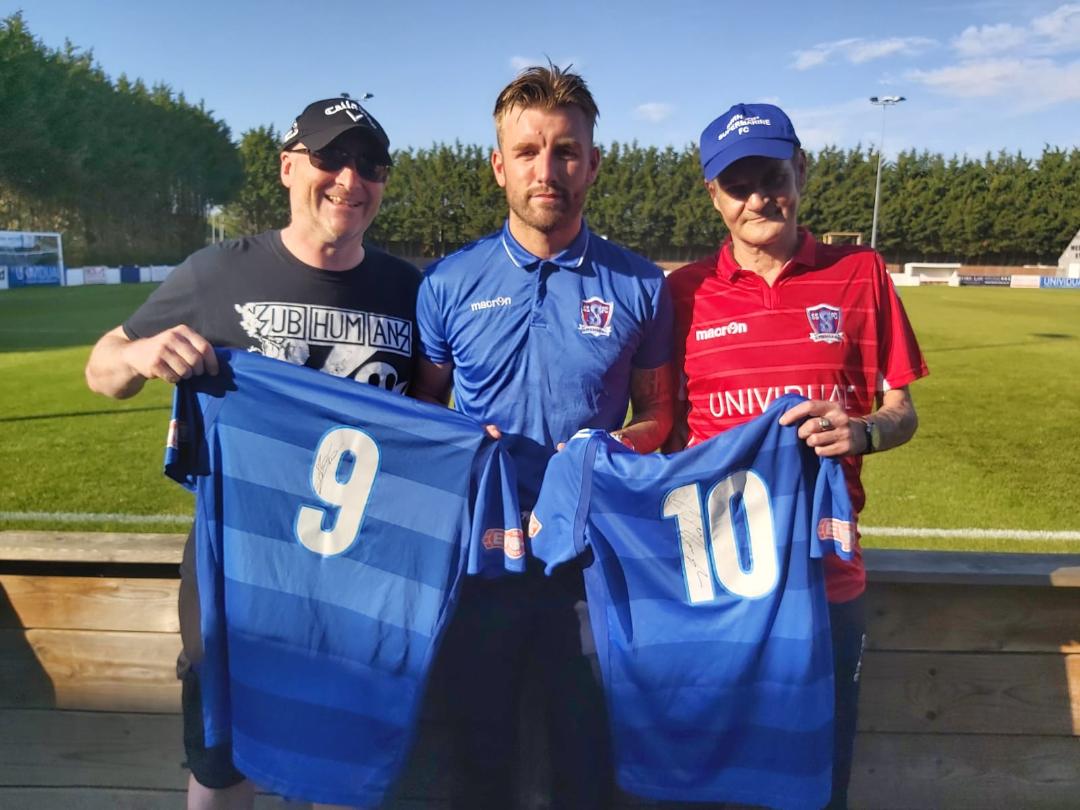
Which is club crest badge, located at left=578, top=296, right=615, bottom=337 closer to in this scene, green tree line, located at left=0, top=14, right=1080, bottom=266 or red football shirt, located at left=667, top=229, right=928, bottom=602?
red football shirt, located at left=667, top=229, right=928, bottom=602

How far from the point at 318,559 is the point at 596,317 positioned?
3.55 ft

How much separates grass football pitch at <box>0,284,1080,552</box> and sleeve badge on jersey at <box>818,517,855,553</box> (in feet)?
11.7

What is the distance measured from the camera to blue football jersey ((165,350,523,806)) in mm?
2268

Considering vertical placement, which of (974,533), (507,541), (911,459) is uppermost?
(507,541)

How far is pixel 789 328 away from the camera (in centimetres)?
244

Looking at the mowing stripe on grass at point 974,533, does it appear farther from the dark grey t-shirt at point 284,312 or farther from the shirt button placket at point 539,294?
the dark grey t-shirt at point 284,312

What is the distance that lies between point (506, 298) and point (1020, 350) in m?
17.2

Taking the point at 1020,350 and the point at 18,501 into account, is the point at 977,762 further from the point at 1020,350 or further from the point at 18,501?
the point at 1020,350

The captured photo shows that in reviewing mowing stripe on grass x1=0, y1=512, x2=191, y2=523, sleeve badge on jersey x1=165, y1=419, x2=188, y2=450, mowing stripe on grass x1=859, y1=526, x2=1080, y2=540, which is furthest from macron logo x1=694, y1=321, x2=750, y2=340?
mowing stripe on grass x1=0, y1=512, x2=191, y2=523

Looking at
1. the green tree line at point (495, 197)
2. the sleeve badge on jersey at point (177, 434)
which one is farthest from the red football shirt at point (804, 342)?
the green tree line at point (495, 197)

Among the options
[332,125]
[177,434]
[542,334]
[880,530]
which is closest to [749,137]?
[542,334]

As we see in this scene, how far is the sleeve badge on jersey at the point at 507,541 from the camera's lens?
2.16 m

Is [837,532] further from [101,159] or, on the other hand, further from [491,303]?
[101,159]

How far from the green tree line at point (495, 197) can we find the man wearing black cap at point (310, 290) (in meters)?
61.5
